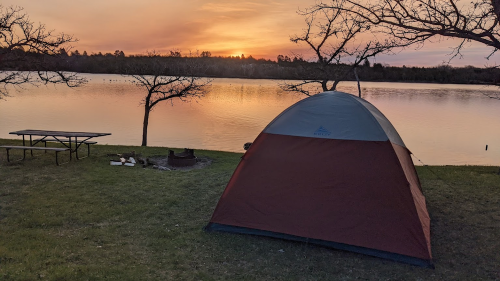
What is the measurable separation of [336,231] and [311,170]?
0.91 meters

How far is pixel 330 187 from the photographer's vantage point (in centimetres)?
507

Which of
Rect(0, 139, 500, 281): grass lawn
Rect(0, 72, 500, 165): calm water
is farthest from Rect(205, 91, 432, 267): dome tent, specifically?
Rect(0, 72, 500, 165): calm water

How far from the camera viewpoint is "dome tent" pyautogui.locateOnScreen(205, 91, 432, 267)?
15.6 feet

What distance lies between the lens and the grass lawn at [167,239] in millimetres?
4297

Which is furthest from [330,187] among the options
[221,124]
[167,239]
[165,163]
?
[221,124]

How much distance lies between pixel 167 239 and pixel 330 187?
2481mm

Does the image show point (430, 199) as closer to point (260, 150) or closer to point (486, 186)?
point (486, 186)

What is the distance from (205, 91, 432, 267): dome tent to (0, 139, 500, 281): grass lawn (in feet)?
0.75

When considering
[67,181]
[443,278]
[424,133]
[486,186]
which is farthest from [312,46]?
[424,133]

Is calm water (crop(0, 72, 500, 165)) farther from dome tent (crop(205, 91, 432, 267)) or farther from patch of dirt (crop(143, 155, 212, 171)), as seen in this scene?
dome tent (crop(205, 91, 432, 267))

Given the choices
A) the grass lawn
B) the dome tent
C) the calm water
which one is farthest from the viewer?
the calm water

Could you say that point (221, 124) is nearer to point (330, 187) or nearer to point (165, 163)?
point (165, 163)

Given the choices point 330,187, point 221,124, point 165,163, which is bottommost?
point 221,124

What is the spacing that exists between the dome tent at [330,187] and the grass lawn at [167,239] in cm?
23
